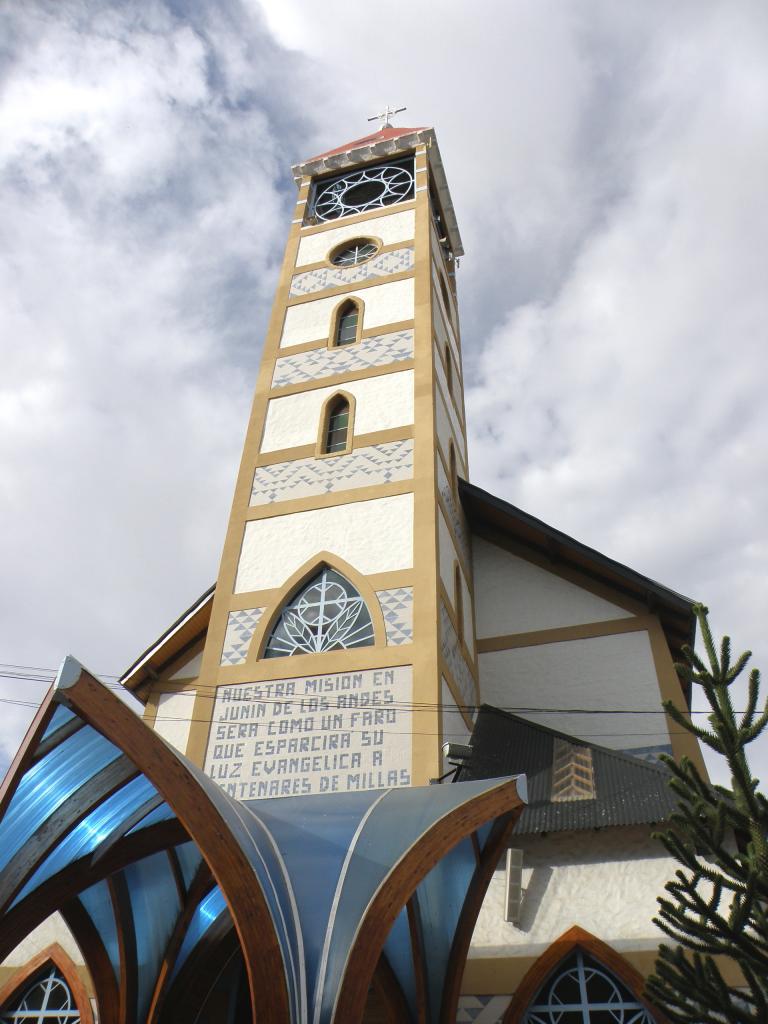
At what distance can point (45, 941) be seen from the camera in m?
9.38

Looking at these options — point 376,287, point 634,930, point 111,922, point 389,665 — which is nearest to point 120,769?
point 111,922

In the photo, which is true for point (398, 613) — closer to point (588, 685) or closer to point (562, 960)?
point (588, 685)

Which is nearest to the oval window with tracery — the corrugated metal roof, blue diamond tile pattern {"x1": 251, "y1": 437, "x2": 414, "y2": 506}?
blue diamond tile pattern {"x1": 251, "y1": 437, "x2": 414, "y2": 506}

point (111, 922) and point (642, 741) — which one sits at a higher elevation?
point (642, 741)

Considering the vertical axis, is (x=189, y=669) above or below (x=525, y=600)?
below

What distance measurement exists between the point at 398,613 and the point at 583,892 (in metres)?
3.79

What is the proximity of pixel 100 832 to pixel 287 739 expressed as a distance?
2976 mm

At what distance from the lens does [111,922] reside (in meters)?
8.34

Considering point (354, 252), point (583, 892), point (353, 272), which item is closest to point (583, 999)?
point (583, 892)

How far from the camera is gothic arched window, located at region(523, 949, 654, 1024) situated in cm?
756

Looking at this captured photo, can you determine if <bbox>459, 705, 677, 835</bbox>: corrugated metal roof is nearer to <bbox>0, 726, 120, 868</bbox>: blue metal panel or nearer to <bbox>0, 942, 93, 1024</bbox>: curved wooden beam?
<bbox>0, 726, 120, 868</bbox>: blue metal panel

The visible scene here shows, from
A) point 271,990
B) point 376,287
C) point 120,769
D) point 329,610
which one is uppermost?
point 376,287

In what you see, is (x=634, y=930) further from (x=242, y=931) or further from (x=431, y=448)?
(x=431, y=448)

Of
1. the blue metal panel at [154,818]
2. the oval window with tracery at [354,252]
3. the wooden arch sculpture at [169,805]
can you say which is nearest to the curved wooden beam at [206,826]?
the wooden arch sculpture at [169,805]
